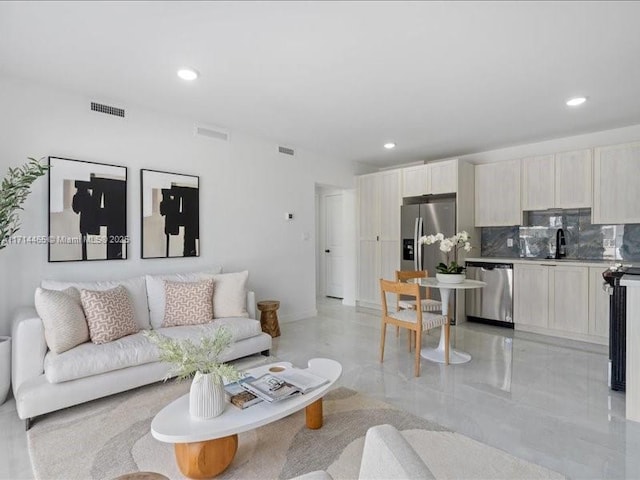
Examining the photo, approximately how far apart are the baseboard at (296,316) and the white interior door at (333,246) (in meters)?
1.65

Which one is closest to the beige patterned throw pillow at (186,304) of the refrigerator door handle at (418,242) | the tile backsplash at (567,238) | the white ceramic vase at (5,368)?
the white ceramic vase at (5,368)

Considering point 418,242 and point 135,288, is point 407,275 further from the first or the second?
point 135,288

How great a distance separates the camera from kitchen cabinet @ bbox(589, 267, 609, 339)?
3.93m

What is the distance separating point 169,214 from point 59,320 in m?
1.58

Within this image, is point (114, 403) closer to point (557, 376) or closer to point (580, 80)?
point (557, 376)

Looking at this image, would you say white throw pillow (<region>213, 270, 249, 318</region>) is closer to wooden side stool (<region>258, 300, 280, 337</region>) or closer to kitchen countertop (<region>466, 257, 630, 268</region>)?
wooden side stool (<region>258, 300, 280, 337</region>)

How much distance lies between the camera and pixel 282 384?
2.06m

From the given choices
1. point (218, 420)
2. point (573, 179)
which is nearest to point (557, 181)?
point (573, 179)

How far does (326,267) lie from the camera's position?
23.8 feet

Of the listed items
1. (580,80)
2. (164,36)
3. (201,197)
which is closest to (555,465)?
(580,80)

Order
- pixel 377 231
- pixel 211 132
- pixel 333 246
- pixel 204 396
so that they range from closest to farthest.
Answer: pixel 204 396, pixel 211 132, pixel 377 231, pixel 333 246

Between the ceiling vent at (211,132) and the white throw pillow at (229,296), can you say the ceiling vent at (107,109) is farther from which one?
the white throw pillow at (229,296)

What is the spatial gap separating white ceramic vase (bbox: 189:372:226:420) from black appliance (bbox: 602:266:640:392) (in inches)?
118

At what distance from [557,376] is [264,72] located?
11.8 feet
